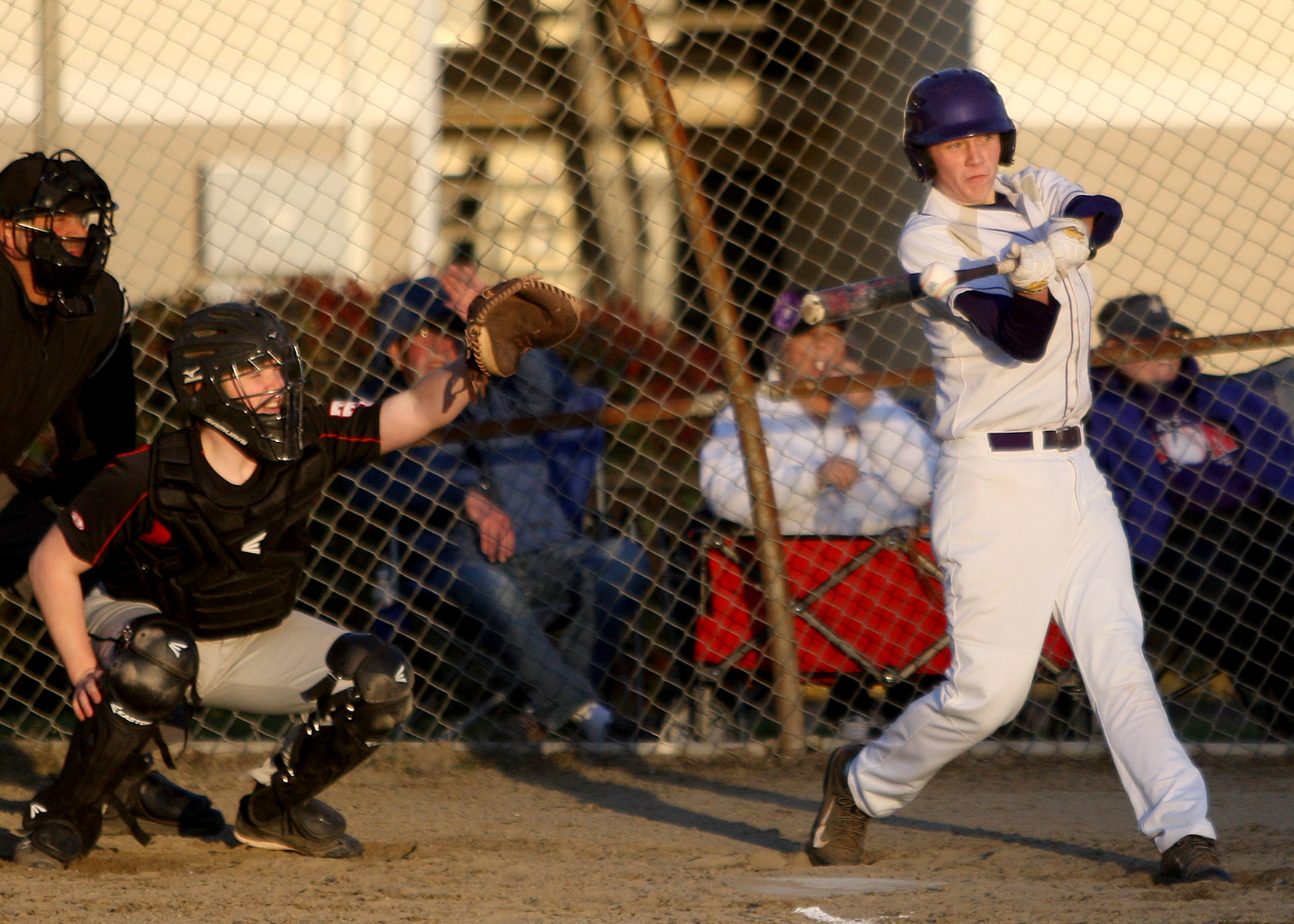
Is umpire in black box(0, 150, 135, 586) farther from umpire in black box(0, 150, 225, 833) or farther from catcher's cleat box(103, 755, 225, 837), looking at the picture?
catcher's cleat box(103, 755, 225, 837)

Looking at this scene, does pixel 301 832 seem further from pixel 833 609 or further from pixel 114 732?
pixel 833 609

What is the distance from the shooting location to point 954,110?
2.86 meters

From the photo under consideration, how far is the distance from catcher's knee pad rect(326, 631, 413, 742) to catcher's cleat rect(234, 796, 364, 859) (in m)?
0.30

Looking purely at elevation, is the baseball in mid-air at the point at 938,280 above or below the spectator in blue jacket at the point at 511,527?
above

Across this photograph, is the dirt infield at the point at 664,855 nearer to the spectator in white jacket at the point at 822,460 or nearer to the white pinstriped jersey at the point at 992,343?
the spectator in white jacket at the point at 822,460

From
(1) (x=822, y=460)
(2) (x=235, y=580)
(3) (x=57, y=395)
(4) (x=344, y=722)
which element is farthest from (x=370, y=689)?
(1) (x=822, y=460)

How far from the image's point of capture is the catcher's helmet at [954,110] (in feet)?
9.37

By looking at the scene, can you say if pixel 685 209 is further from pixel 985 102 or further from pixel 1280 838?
pixel 1280 838

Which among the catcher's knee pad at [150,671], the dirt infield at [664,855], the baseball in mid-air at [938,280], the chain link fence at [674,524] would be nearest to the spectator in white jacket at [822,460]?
the chain link fence at [674,524]

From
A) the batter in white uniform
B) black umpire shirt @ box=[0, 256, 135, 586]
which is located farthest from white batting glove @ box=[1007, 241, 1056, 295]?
black umpire shirt @ box=[0, 256, 135, 586]

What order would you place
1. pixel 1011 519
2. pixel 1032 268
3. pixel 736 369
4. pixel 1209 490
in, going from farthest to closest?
1. pixel 1209 490
2. pixel 736 369
3. pixel 1011 519
4. pixel 1032 268

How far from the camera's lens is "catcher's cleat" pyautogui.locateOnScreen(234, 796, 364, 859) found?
123 inches

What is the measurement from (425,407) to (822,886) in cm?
137

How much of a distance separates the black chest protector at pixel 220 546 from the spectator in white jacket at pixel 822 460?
1.62 metres
